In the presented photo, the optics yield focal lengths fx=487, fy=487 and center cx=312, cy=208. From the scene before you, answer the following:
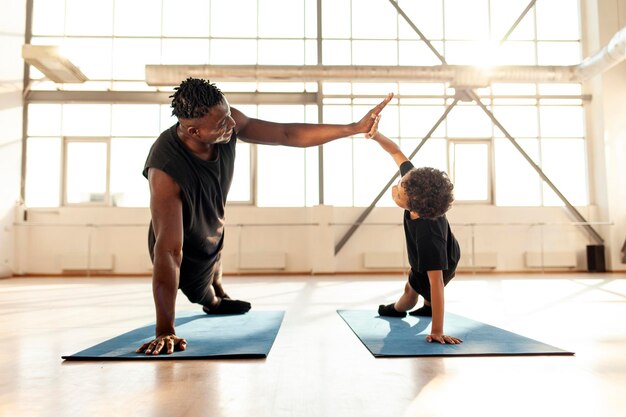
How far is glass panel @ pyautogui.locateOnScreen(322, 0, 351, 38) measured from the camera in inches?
376

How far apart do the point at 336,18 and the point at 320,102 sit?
1.82 metres

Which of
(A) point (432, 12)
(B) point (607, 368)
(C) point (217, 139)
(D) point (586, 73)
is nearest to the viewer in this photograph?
(B) point (607, 368)

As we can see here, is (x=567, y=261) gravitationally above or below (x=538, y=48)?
A: below

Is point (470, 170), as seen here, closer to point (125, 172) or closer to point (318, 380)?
point (125, 172)

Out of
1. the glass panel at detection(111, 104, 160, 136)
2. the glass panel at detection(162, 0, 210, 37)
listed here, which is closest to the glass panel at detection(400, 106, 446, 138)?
the glass panel at detection(162, 0, 210, 37)

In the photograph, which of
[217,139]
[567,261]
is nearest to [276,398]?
[217,139]

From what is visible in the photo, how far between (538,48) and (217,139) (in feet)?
31.3

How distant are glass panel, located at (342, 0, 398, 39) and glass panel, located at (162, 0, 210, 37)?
2479 mm

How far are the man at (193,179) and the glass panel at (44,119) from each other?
8.07 m

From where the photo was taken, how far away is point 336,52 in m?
9.52

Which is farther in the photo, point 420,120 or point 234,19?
point 234,19

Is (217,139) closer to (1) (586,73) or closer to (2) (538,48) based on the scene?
(1) (586,73)

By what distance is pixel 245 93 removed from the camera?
927 cm

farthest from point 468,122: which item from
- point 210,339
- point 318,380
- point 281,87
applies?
point 318,380
